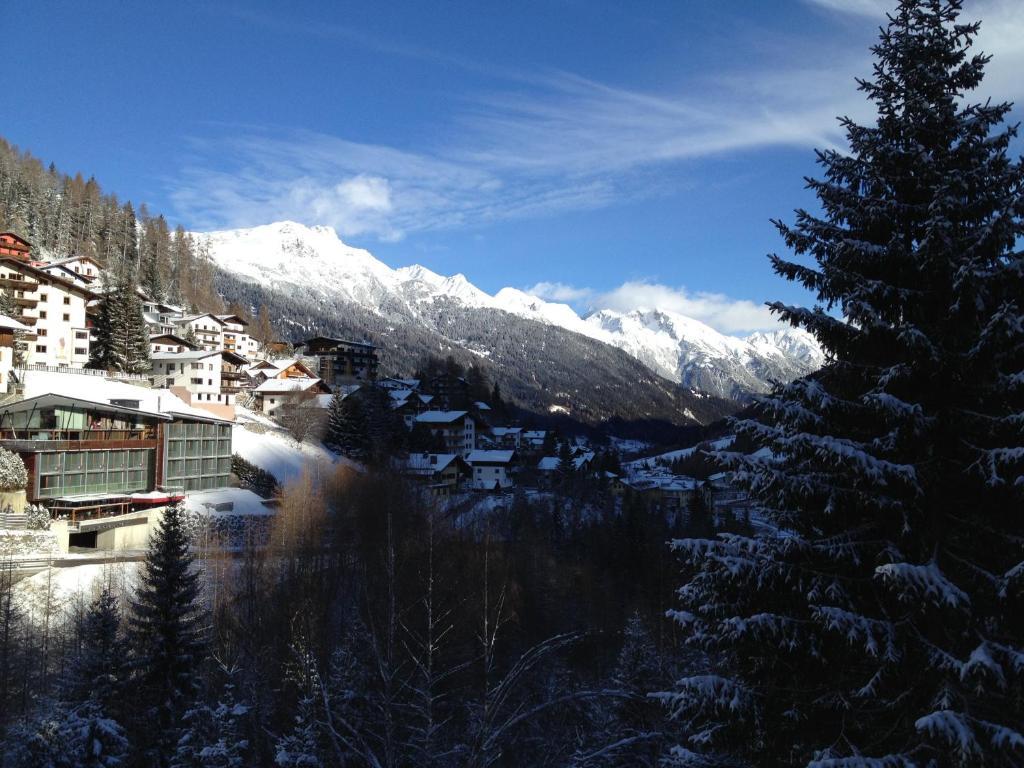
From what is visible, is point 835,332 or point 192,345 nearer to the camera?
point 835,332

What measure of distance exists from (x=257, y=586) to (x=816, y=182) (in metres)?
35.1

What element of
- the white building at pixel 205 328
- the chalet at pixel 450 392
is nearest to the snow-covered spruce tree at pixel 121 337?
the white building at pixel 205 328

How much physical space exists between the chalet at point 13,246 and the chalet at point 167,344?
1493 cm

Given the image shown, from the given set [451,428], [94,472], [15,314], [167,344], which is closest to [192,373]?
[167,344]

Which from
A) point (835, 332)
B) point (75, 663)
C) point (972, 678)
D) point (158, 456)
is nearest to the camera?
point (972, 678)

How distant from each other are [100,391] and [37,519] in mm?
12537

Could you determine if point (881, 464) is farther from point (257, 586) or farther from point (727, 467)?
point (257, 586)

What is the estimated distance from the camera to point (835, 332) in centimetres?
880

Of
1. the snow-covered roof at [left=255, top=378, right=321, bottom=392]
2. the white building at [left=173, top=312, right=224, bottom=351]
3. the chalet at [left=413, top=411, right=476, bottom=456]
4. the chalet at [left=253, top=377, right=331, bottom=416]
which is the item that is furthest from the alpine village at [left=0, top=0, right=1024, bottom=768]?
the white building at [left=173, top=312, right=224, bottom=351]

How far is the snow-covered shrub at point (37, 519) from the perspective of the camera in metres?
33.7

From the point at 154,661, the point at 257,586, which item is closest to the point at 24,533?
the point at 257,586

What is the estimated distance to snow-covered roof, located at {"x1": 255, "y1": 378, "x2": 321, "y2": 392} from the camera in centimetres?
7499

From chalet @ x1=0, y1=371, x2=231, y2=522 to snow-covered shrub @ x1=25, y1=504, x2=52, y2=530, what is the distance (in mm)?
2268

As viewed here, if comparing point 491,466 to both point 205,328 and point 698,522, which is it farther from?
point 205,328
